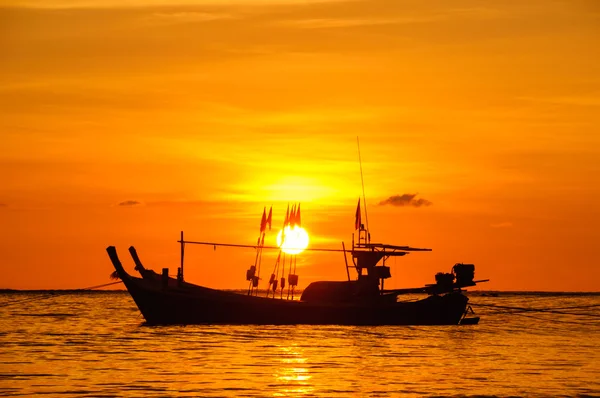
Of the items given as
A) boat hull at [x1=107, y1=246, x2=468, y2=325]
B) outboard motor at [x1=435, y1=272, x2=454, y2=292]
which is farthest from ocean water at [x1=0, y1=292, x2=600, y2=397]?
outboard motor at [x1=435, y1=272, x2=454, y2=292]

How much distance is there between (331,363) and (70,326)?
40.8m

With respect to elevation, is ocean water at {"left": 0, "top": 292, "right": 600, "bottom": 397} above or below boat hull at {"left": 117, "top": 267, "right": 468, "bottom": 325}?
below

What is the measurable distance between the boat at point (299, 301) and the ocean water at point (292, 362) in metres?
1.04

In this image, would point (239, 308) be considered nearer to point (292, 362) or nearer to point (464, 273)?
point (464, 273)

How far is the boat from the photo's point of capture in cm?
7356

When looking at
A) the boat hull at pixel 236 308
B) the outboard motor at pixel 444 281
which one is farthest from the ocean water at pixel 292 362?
the outboard motor at pixel 444 281

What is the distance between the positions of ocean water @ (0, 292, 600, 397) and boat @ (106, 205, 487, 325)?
1.04 meters

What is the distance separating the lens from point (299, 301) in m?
76.9

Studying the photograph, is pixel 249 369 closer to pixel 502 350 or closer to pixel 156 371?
pixel 156 371

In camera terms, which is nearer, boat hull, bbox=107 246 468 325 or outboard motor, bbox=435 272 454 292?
boat hull, bbox=107 246 468 325

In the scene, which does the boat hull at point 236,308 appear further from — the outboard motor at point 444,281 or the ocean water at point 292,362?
the outboard motor at point 444,281

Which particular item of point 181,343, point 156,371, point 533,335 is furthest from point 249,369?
point 533,335

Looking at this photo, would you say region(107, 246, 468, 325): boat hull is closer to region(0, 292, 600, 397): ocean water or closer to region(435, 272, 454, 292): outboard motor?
region(0, 292, 600, 397): ocean water

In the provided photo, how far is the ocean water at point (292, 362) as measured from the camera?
3997 centimetres
